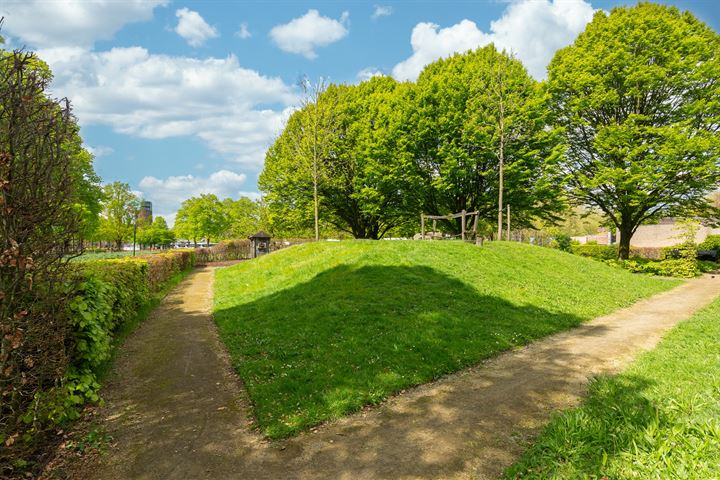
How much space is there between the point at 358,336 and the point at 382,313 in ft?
5.61

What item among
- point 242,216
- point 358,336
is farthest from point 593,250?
point 242,216

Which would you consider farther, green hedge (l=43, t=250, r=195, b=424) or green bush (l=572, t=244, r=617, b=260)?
green bush (l=572, t=244, r=617, b=260)

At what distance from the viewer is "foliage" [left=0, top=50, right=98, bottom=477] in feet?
14.3

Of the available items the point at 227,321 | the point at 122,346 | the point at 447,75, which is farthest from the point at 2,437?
the point at 447,75

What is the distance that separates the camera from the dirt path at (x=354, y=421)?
4598mm

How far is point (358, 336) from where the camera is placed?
900 centimetres

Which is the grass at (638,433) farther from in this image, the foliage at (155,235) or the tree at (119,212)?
the foliage at (155,235)

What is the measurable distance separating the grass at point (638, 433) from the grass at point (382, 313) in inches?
104

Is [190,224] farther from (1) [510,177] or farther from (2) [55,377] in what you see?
(2) [55,377]

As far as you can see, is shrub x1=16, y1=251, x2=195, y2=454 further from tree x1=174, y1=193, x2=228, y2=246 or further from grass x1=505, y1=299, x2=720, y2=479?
tree x1=174, y1=193, x2=228, y2=246

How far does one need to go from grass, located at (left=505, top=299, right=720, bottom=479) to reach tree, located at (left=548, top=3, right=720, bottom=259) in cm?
2420

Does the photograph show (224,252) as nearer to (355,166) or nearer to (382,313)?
(355,166)

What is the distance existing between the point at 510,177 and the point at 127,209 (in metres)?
65.0

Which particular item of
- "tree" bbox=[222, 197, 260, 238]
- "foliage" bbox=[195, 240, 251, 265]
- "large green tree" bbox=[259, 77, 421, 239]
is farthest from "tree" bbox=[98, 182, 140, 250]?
"large green tree" bbox=[259, 77, 421, 239]
